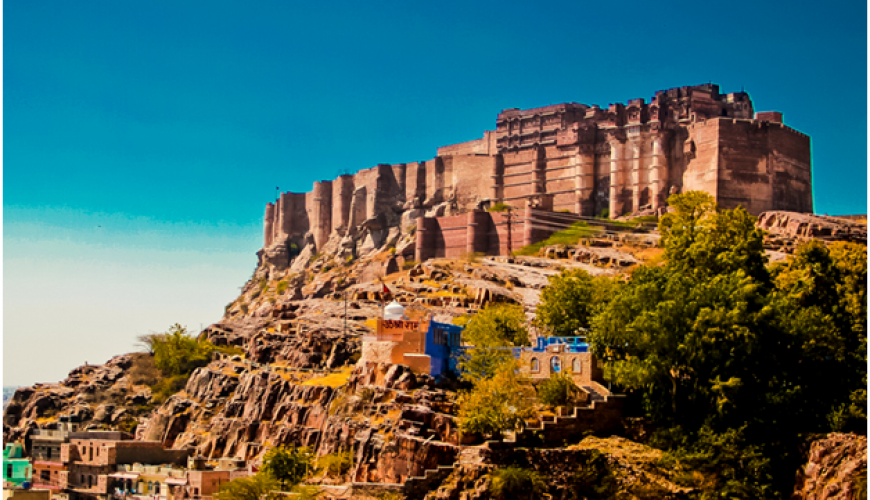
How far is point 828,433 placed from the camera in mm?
41969

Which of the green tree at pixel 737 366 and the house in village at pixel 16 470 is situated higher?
the green tree at pixel 737 366

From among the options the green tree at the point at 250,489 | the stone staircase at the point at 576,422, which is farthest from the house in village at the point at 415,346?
the stone staircase at the point at 576,422

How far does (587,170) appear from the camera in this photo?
4628 inches

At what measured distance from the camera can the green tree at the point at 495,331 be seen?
190 feet

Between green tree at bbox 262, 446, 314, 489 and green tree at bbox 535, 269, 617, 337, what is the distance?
15229mm

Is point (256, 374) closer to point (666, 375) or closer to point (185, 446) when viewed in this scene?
point (185, 446)

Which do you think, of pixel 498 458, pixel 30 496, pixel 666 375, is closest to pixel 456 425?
pixel 498 458

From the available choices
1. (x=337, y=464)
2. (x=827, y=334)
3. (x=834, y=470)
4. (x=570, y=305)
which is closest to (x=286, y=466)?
(x=337, y=464)

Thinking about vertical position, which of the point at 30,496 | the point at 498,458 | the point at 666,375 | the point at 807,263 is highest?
the point at 807,263

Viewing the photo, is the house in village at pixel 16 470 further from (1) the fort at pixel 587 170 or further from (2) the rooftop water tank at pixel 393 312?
(1) the fort at pixel 587 170

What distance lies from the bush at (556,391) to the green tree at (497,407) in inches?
24.0

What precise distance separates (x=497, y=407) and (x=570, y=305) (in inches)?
702

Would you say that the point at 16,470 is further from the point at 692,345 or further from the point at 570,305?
the point at 692,345

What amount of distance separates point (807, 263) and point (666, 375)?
1175 cm
